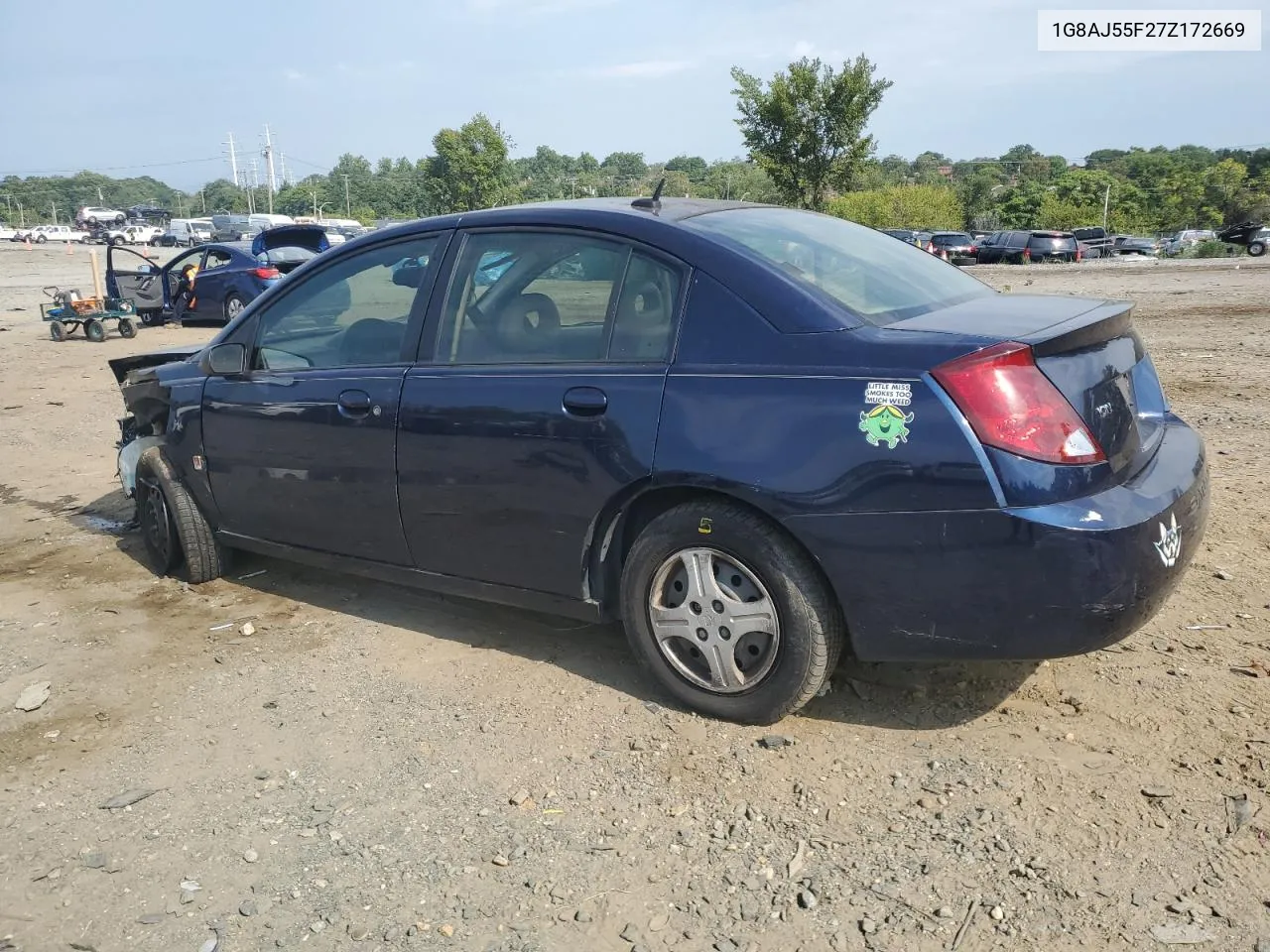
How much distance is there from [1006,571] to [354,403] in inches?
101

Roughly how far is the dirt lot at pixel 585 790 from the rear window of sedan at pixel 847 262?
134 centimetres

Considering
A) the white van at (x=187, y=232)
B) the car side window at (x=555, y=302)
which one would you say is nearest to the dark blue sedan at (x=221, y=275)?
the car side window at (x=555, y=302)

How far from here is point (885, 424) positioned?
2.90 meters

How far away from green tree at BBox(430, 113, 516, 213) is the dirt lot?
53.6 metres

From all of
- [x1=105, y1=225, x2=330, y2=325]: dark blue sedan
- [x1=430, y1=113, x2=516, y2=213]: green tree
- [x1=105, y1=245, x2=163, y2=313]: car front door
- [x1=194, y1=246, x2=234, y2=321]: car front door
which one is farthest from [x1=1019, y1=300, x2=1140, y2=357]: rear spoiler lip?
[x1=430, y1=113, x2=516, y2=213]: green tree

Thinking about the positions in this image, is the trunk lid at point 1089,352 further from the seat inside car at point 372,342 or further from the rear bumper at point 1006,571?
the seat inside car at point 372,342

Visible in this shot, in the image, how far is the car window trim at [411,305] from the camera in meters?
4.05

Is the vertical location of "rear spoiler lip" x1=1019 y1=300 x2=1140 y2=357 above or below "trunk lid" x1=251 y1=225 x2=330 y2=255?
below

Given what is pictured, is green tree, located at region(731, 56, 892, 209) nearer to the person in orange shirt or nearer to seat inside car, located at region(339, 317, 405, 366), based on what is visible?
the person in orange shirt

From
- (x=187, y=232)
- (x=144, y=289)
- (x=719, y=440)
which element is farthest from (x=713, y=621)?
(x=187, y=232)

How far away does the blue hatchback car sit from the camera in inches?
112

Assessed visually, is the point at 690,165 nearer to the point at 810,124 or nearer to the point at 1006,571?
the point at 810,124

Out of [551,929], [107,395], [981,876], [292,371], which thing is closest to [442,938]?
[551,929]

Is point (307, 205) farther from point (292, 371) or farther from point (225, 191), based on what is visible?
point (292, 371)
